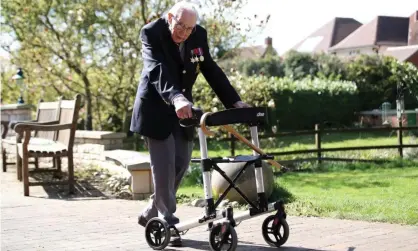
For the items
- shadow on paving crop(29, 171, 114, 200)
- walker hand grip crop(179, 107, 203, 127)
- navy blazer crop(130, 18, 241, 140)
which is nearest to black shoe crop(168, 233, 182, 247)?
navy blazer crop(130, 18, 241, 140)

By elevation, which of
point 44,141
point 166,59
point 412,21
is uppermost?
point 412,21

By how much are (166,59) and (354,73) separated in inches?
894

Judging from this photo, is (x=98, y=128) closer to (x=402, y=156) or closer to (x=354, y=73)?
(x=402, y=156)

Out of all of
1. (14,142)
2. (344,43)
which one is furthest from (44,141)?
(344,43)

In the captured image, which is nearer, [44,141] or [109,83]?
[44,141]

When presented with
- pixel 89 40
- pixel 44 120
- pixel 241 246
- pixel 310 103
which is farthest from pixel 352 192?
pixel 310 103

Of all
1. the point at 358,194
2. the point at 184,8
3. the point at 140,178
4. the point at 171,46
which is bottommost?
the point at 358,194

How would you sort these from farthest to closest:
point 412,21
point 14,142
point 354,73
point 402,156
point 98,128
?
point 354,73 < point 98,128 < point 402,156 < point 412,21 < point 14,142

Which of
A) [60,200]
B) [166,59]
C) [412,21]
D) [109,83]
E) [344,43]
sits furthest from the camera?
[344,43]

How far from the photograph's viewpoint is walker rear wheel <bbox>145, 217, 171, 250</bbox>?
15.4ft

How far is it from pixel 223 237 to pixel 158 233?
2.25 ft

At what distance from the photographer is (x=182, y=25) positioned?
4.56 m

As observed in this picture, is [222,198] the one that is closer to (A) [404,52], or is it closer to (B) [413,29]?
(B) [413,29]

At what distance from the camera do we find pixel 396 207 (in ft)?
21.3
